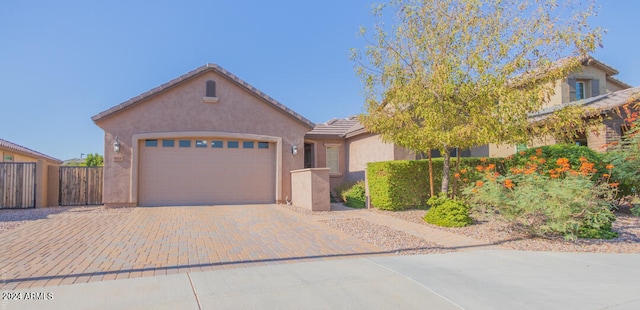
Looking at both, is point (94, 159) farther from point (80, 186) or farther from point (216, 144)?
point (216, 144)

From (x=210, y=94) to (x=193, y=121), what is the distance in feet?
4.40

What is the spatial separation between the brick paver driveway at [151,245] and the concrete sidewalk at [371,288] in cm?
60

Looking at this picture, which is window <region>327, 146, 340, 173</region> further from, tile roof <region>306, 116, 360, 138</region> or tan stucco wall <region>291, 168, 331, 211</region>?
tan stucco wall <region>291, 168, 331, 211</region>

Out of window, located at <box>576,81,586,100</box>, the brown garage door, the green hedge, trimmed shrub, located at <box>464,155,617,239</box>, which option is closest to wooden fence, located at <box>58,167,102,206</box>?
the brown garage door

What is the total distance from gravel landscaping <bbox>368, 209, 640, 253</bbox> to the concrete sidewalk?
1395 millimetres

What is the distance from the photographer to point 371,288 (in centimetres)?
445

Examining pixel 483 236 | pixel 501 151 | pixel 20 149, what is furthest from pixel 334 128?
pixel 20 149

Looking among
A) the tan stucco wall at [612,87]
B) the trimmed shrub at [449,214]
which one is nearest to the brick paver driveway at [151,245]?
the trimmed shrub at [449,214]

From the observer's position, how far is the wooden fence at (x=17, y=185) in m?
13.5

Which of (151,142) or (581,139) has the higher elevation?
(581,139)

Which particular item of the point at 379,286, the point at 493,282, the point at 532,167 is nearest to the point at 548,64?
the point at 532,167

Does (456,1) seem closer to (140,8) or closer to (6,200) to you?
(140,8)

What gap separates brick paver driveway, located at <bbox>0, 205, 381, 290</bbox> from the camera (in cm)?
522

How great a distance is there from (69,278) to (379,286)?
4.30 m
